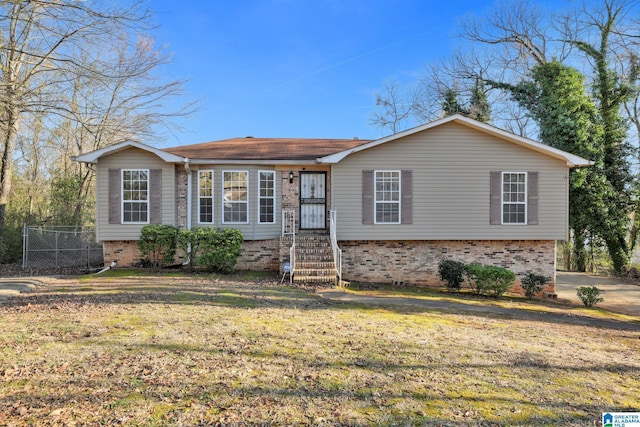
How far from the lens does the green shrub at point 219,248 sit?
35.2 ft

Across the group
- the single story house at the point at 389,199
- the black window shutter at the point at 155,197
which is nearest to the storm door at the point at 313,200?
the single story house at the point at 389,199

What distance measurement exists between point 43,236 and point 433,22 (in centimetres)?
2129

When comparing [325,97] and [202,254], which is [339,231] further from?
[325,97]

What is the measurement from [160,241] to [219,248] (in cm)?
184

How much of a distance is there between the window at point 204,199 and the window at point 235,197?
0.46 metres

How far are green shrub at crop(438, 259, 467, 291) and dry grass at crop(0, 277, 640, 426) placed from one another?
4.30m

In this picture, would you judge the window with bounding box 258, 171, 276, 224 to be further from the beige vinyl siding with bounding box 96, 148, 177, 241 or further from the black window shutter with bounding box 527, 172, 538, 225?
the black window shutter with bounding box 527, 172, 538, 225

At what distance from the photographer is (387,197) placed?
11.9 m

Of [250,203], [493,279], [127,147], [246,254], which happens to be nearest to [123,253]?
[127,147]

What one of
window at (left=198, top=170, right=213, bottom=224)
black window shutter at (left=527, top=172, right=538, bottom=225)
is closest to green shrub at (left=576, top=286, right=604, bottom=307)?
black window shutter at (left=527, top=172, right=538, bottom=225)

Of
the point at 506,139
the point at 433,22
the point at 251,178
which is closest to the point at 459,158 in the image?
the point at 506,139

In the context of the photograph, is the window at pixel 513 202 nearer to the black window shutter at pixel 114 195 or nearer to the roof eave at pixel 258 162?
the roof eave at pixel 258 162

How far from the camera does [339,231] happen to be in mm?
11727

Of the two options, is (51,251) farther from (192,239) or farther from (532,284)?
(532,284)
